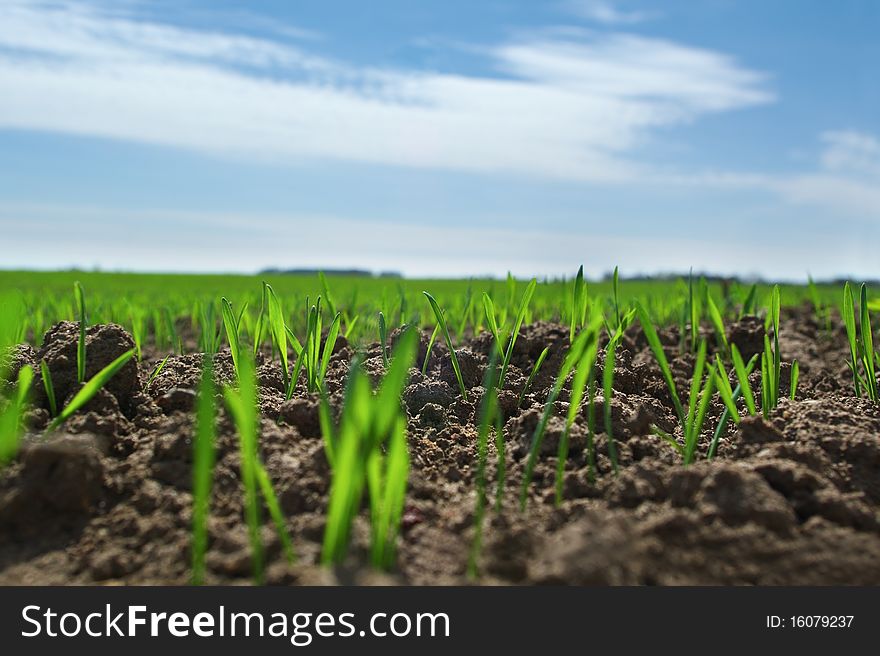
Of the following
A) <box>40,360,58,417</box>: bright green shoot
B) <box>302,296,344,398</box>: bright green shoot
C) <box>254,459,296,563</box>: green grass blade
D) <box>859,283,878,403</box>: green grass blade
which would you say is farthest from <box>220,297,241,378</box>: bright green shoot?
<box>859,283,878,403</box>: green grass blade

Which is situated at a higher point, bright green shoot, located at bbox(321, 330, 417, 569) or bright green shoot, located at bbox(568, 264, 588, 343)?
bright green shoot, located at bbox(568, 264, 588, 343)

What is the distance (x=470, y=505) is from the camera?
1.30 meters

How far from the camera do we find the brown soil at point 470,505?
109 cm

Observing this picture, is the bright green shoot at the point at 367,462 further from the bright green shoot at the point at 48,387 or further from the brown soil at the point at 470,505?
the bright green shoot at the point at 48,387

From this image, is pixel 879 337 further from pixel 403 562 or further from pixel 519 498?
pixel 403 562

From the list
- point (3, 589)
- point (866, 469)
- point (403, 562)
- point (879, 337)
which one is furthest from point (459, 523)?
point (879, 337)

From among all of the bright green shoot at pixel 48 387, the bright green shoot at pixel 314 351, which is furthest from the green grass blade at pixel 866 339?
the bright green shoot at pixel 48 387

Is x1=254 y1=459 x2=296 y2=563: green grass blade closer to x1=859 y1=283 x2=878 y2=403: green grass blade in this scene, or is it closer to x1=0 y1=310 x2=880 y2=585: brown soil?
x1=0 y1=310 x2=880 y2=585: brown soil

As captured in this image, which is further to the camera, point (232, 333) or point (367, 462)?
point (232, 333)

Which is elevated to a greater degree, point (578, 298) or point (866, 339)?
point (578, 298)

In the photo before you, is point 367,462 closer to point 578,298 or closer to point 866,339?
point 578,298

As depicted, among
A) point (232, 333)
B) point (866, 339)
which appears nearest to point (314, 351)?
point (232, 333)

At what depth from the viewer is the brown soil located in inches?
43.1

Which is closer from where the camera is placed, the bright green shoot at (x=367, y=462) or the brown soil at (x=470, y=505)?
the bright green shoot at (x=367, y=462)
